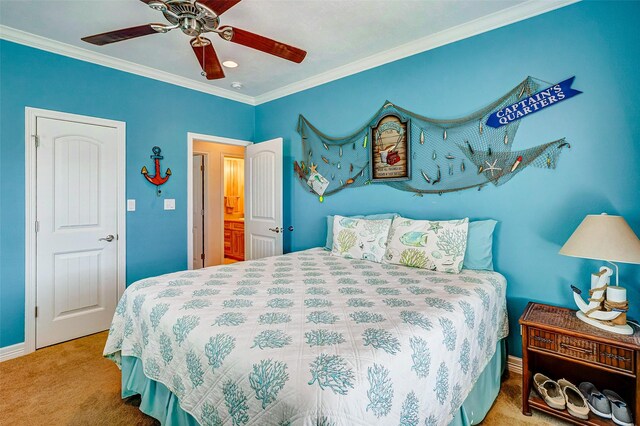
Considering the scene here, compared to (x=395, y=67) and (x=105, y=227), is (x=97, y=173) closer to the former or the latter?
(x=105, y=227)

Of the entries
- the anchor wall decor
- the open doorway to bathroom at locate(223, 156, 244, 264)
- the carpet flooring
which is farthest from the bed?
the open doorway to bathroom at locate(223, 156, 244, 264)

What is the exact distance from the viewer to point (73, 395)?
6.71 ft

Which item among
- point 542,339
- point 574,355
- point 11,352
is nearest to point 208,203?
point 11,352

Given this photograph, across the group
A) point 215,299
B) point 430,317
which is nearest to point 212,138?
point 215,299

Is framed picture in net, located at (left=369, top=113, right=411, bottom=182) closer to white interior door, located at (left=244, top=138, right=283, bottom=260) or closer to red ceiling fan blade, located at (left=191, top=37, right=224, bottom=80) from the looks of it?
white interior door, located at (left=244, top=138, right=283, bottom=260)

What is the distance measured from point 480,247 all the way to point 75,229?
3.49m

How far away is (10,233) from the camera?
255 cm

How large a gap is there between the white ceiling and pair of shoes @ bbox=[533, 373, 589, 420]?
8.07ft

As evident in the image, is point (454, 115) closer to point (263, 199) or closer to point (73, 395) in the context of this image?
point (263, 199)

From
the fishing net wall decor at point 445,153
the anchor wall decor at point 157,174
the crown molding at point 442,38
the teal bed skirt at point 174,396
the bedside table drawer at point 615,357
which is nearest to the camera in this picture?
the teal bed skirt at point 174,396

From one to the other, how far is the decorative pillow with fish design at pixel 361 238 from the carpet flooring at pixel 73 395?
126cm

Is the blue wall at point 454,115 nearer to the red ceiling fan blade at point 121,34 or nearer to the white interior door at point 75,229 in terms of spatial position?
the white interior door at point 75,229

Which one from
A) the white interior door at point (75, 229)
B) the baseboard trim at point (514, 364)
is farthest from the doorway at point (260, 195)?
the baseboard trim at point (514, 364)

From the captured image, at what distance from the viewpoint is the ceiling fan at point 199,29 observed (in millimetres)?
1639
